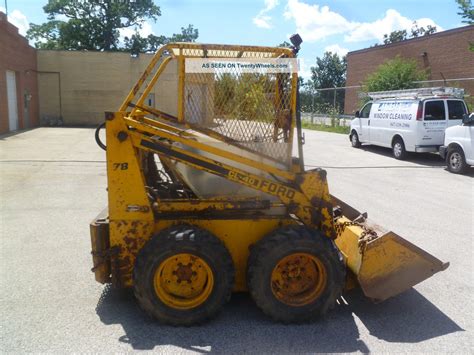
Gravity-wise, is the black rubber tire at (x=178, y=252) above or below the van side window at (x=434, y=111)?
below

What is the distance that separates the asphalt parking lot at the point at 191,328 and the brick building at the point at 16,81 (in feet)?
55.7

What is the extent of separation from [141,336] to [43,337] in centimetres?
80

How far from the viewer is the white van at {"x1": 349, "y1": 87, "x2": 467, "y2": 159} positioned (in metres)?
14.6

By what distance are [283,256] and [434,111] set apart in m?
12.6

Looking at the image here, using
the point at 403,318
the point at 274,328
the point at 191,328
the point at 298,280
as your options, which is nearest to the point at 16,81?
the point at 191,328

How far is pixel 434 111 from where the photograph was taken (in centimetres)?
1465

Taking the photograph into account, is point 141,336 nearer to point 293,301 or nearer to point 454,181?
point 293,301

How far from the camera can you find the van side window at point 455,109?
14703 mm

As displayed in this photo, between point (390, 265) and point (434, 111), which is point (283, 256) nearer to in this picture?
point (390, 265)

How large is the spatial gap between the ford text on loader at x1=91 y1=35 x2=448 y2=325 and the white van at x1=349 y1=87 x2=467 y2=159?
11572 mm

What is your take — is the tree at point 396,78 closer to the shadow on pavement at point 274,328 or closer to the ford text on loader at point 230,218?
the shadow on pavement at point 274,328

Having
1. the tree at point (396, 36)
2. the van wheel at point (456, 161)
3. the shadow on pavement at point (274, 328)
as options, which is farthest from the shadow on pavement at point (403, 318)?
the tree at point (396, 36)

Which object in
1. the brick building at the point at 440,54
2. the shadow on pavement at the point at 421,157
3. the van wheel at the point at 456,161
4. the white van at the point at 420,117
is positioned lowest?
the shadow on pavement at the point at 421,157

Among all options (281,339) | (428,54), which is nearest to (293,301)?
(281,339)
